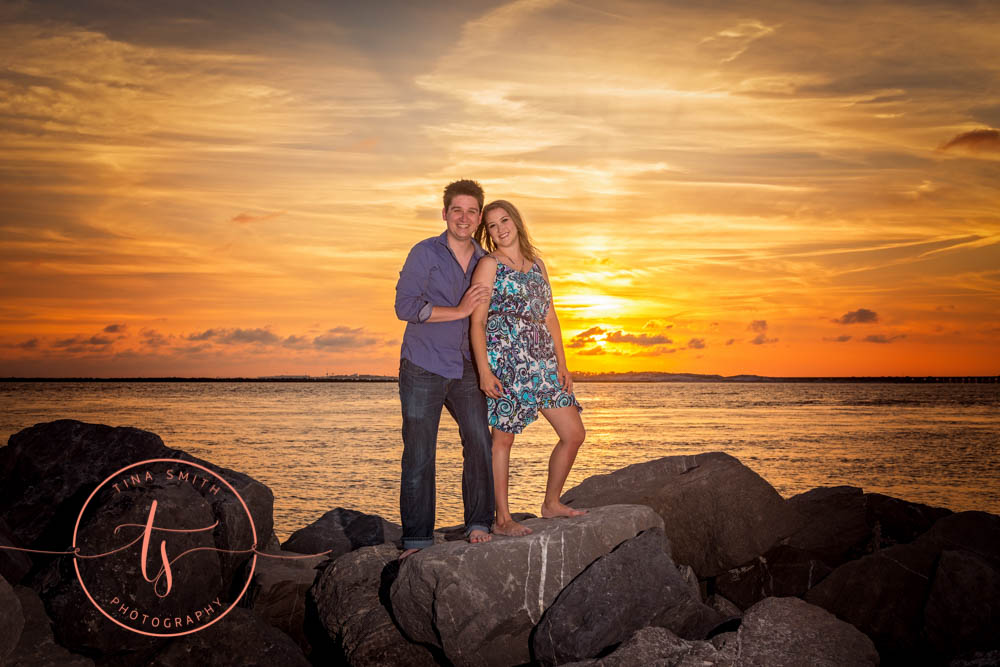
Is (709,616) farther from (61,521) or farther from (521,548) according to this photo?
(61,521)

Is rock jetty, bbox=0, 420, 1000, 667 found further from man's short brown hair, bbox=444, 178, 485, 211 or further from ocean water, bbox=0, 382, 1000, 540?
ocean water, bbox=0, 382, 1000, 540

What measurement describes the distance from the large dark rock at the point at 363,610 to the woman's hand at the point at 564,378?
1.98 metres

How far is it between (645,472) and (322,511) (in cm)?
850

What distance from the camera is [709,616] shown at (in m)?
5.78

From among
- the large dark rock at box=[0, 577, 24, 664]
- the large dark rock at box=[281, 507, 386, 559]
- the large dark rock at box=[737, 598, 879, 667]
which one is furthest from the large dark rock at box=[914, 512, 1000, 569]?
the large dark rock at box=[0, 577, 24, 664]

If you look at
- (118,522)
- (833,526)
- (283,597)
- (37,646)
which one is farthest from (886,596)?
(37,646)

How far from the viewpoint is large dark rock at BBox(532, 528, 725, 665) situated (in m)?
5.46

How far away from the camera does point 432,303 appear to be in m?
6.50

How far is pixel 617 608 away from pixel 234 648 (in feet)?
9.31

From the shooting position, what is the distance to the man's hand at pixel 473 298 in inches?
247

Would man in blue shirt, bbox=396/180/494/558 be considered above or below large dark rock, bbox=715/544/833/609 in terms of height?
above

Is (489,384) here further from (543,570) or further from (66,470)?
(66,470)

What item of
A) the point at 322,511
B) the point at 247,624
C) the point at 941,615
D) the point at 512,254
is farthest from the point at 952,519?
the point at 322,511

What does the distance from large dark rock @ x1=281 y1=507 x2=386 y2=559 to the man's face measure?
170 inches
